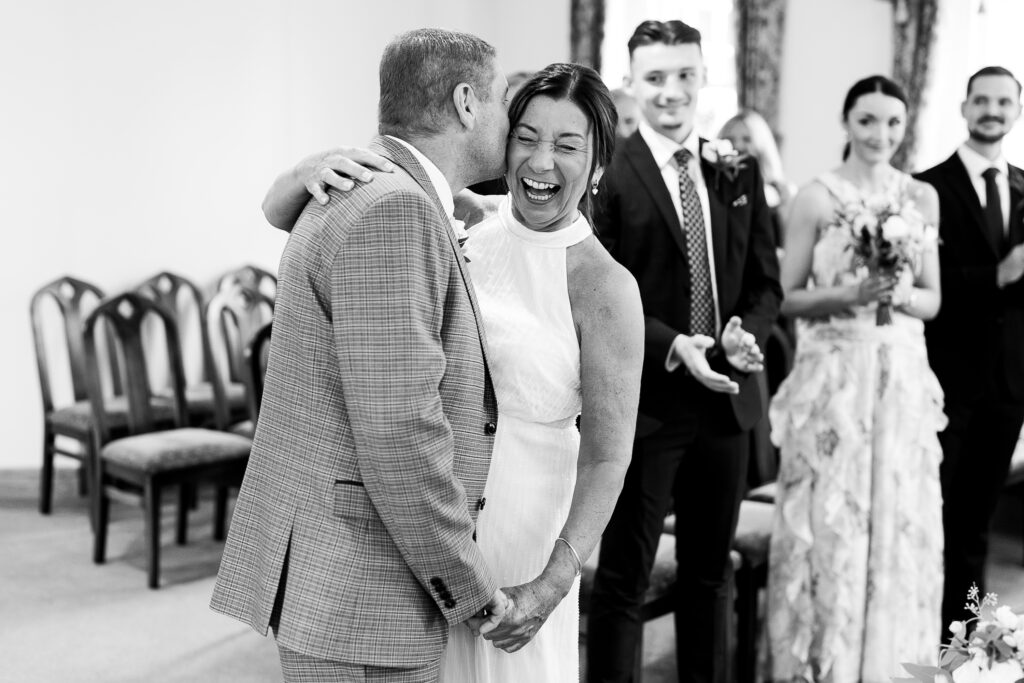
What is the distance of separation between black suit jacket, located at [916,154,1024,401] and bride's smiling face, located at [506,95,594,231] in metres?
2.46

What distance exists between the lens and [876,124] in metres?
3.48

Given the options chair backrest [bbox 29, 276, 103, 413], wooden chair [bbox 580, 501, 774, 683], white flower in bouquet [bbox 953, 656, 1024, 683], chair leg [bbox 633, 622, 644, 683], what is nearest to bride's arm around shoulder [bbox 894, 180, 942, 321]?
Result: wooden chair [bbox 580, 501, 774, 683]

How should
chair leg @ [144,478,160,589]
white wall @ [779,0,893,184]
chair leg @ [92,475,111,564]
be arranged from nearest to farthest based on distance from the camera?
1. chair leg @ [144,478,160,589]
2. chair leg @ [92,475,111,564]
3. white wall @ [779,0,893,184]

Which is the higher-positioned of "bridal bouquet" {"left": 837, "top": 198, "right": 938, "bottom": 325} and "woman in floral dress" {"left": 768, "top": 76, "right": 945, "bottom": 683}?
"bridal bouquet" {"left": 837, "top": 198, "right": 938, "bottom": 325}

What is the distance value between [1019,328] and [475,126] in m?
2.98

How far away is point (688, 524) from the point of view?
3094mm

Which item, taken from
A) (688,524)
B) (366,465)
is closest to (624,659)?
(688,524)

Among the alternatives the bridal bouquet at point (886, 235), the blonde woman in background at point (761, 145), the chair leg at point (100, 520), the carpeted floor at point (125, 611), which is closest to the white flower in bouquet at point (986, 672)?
the bridal bouquet at point (886, 235)

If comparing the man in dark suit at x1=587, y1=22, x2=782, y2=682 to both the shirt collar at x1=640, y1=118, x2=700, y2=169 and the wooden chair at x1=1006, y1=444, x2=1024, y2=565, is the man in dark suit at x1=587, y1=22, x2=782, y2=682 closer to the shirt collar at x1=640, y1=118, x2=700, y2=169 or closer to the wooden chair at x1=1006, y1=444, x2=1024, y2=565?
the shirt collar at x1=640, y1=118, x2=700, y2=169

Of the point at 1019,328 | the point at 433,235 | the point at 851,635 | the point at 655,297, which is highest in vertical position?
the point at 433,235

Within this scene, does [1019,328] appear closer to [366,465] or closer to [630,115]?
[630,115]

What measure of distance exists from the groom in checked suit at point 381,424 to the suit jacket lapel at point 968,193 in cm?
276

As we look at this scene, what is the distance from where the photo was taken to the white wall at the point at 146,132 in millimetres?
6121

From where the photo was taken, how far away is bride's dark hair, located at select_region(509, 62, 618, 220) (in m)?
1.88
